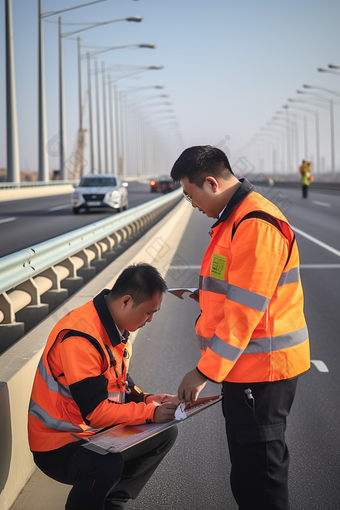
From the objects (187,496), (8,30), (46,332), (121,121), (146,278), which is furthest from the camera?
(121,121)

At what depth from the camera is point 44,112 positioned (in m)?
38.8

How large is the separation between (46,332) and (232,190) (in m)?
2.25

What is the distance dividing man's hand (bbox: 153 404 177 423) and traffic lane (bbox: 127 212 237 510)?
0.62 metres

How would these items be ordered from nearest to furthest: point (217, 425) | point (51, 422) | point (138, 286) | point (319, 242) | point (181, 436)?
point (51, 422) < point (138, 286) < point (181, 436) < point (217, 425) < point (319, 242)

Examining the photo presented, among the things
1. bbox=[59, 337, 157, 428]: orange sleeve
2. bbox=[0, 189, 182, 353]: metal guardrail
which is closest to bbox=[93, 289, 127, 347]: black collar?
bbox=[59, 337, 157, 428]: orange sleeve

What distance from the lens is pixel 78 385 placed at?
2.88m

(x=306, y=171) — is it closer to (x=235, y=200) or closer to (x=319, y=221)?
(x=319, y=221)

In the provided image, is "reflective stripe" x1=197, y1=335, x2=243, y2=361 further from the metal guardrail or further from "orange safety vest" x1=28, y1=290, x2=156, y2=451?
the metal guardrail

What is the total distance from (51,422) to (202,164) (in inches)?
57.9

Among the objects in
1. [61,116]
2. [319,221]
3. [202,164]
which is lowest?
[319,221]

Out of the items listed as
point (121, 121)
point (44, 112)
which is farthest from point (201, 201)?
point (121, 121)

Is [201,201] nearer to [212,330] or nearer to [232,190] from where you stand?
[232,190]

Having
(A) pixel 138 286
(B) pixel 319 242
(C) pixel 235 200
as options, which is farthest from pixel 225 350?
(B) pixel 319 242

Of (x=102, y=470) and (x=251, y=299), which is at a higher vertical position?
(x=251, y=299)
